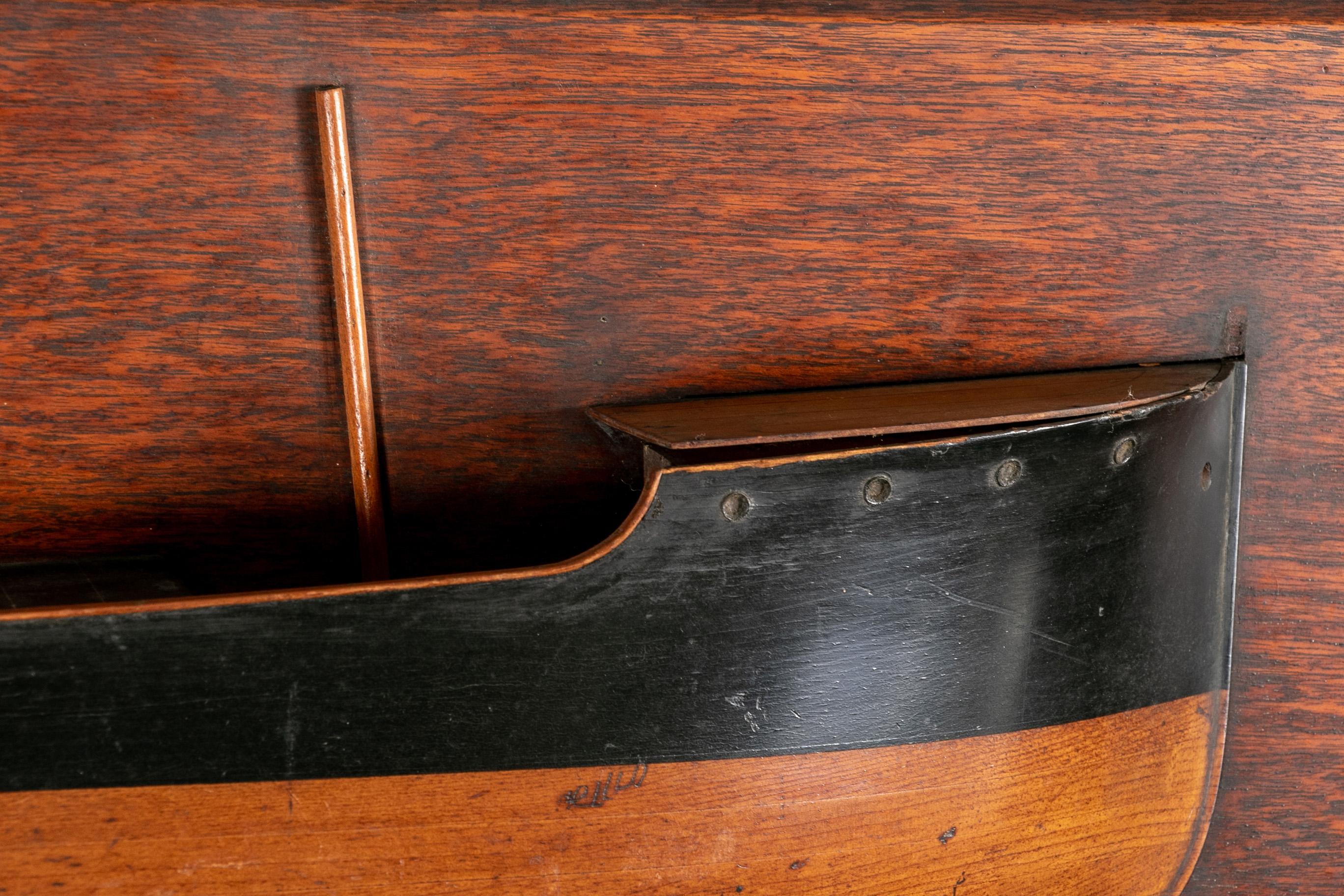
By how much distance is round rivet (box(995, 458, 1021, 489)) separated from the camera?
1008 millimetres

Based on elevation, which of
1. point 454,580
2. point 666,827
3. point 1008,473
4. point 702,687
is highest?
point 1008,473

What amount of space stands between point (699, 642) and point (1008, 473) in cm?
34

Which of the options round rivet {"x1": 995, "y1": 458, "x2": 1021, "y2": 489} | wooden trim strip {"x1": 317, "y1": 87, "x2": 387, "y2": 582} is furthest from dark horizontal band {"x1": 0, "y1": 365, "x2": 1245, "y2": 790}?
wooden trim strip {"x1": 317, "y1": 87, "x2": 387, "y2": 582}

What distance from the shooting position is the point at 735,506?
961 millimetres

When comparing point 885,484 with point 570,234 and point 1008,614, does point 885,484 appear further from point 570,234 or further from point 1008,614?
point 570,234

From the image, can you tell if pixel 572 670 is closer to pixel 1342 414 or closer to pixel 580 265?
pixel 580 265

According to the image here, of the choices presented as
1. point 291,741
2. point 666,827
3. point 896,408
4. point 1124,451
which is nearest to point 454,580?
point 291,741

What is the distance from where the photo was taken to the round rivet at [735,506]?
0.96m

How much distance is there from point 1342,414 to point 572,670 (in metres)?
0.97

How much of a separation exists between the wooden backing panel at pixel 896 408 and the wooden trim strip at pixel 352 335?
0.24 metres

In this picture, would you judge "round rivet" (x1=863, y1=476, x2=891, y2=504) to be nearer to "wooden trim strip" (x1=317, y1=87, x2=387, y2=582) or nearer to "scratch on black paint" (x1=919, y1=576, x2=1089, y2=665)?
"scratch on black paint" (x1=919, y1=576, x2=1089, y2=665)

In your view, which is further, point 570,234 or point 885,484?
point 570,234

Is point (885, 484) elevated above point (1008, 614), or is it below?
above

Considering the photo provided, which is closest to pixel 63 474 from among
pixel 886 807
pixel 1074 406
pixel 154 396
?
pixel 154 396
